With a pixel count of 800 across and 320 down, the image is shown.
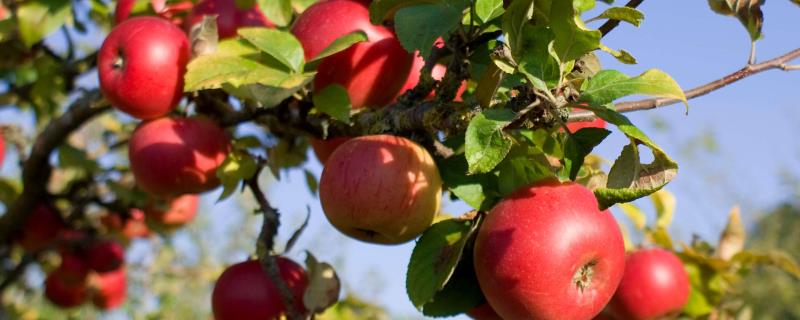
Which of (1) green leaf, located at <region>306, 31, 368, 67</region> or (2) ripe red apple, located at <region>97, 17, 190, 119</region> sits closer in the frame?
(1) green leaf, located at <region>306, 31, 368, 67</region>

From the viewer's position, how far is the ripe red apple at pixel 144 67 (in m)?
1.12

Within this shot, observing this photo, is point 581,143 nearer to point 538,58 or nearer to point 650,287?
point 538,58

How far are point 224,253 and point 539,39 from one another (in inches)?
220

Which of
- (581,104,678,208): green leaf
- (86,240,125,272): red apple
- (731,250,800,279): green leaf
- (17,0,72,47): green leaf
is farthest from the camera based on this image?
(86,240,125,272): red apple

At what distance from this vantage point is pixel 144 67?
3.66 feet

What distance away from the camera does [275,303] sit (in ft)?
3.63

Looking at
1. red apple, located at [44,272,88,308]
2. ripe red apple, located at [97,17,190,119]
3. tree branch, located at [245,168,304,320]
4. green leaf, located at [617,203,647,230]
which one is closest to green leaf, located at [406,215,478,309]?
tree branch, located at [245,168,304,320]

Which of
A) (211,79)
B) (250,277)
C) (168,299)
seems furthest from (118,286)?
(211,79)

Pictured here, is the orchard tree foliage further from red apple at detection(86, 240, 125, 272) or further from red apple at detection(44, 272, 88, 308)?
red apple at detection(44, 272, 88, 308)

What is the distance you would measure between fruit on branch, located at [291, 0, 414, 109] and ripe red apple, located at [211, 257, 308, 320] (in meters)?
0.25

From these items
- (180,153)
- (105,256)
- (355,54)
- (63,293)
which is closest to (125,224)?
(105,256)

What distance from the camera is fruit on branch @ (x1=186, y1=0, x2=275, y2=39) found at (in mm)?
1226

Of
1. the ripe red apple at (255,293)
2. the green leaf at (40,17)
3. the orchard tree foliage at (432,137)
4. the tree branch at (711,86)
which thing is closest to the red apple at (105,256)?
the orchard tree foliage at (432,137)

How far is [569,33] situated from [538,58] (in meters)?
0.03
